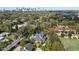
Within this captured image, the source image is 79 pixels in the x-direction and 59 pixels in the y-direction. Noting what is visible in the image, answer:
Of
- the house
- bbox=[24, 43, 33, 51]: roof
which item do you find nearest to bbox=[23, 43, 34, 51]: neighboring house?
bbox=[24, 43, 33, 51]: roof

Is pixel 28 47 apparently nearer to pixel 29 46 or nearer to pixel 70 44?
pixel 29 46

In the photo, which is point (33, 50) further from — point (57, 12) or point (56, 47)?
point (57, 12)

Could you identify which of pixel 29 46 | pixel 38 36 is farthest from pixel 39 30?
pixel 29 46

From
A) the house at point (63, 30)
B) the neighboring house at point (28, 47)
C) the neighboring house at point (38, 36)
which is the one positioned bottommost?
the neighboring house at point (28, 47)

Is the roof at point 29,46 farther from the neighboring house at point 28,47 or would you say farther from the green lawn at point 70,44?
the green lawn at point 70,44

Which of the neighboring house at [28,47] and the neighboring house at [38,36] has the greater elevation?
the neighboring house at [38,36]

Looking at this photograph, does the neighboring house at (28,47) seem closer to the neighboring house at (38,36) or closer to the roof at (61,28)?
the neighboring house at (38,36)

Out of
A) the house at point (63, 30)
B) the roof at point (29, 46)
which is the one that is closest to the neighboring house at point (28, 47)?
the roof at point (29, 46)

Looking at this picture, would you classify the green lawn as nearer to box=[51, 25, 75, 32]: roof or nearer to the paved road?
box=[51, 25, 75, 32]: roof
